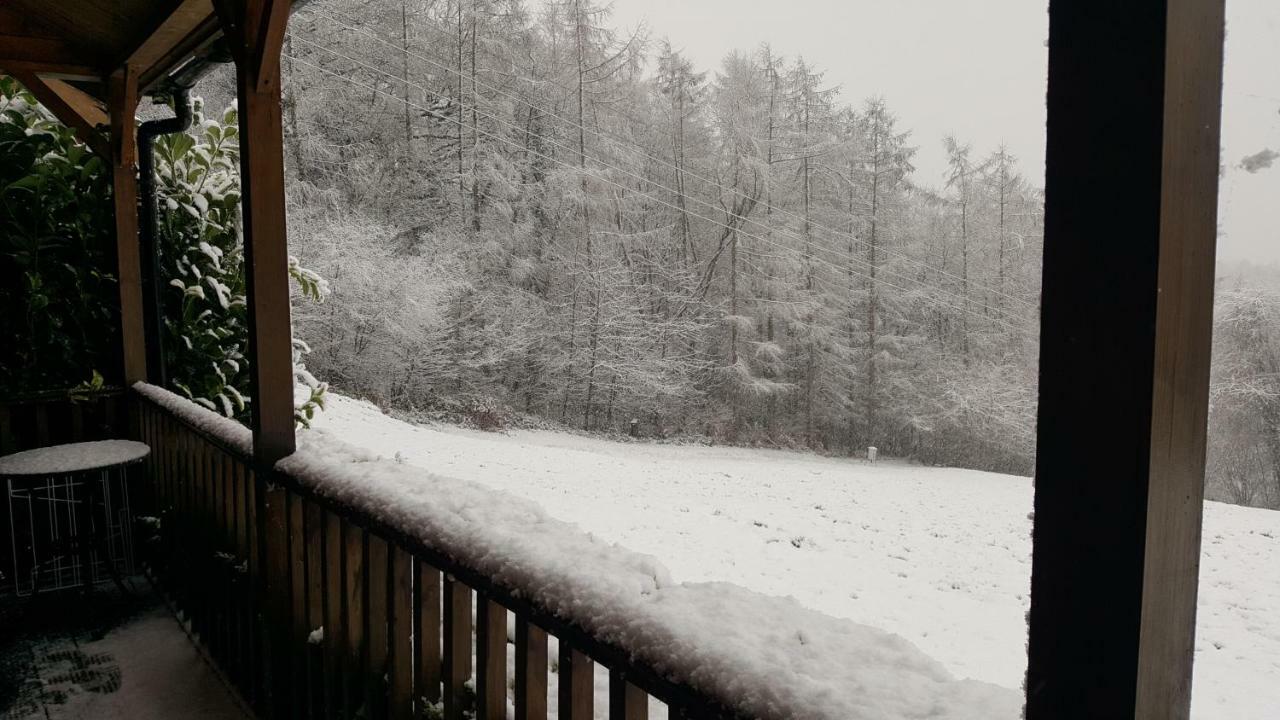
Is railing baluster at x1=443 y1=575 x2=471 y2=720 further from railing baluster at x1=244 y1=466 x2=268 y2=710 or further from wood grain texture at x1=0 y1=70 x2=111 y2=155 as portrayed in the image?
wood grain texture at x1=0 y1=70 x2=111 y2=155

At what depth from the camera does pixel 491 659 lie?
1.43 meters

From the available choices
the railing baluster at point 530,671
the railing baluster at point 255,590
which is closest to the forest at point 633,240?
the railing baluster at point 255,590

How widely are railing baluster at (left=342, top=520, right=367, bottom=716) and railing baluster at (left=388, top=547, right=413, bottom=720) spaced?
185 millimetres

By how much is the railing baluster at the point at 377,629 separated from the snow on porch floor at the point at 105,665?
3.07 feet

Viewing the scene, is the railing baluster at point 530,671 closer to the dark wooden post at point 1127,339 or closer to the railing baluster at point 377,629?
the railing baluster at point 377,629

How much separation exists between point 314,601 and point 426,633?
680 mm

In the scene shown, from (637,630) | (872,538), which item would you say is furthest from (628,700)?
(872,538)

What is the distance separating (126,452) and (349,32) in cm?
1475

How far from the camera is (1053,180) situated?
2.18ft

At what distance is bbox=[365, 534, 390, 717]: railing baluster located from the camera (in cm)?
189

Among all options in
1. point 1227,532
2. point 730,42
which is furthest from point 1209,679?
point 730,42

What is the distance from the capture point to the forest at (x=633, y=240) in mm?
15492

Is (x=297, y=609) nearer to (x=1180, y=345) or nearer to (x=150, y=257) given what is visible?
(x=1180, y=345)

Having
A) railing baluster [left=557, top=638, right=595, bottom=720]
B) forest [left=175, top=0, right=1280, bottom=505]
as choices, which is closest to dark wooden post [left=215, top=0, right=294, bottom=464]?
railing baluster [left=557, top=638, right=595, bottom=720]
